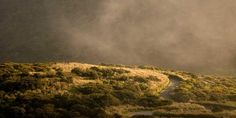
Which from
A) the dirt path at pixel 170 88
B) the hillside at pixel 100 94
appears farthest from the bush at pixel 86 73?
the dirt path at pixel 170 88

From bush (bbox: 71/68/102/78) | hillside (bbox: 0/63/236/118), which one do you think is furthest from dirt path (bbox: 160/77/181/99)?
bush (bbox: 71/68/102/78)

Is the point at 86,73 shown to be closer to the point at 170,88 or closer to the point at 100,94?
the point at 170,88

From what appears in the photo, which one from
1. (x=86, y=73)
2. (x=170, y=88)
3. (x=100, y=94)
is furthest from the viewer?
(x=170, y=88)

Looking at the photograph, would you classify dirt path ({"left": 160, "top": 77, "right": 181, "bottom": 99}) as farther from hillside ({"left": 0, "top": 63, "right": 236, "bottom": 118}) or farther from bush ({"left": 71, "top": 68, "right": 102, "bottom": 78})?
bush ({"left": 71, "top": 68, "right": 102, "bottom": 78})

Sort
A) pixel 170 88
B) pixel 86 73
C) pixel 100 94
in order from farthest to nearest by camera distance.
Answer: pixel 170 88 → pixel 86 73 → pixel 100 94

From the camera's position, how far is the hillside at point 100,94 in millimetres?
67062

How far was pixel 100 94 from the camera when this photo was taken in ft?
253

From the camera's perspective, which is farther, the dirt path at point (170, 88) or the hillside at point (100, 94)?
the dirt path at point (170, 88)

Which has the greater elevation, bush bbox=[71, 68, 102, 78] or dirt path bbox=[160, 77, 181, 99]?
bush bbox=[71, 68, 102, 78]

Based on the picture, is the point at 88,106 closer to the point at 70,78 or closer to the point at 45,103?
the point at 45,103

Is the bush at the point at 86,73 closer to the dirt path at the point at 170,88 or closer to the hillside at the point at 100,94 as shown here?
the hillside at the point at 100,94

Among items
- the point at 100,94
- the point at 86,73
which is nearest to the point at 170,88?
the point at 86,73

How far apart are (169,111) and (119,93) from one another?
12.6m

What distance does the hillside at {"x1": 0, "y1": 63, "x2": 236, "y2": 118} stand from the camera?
220ft
